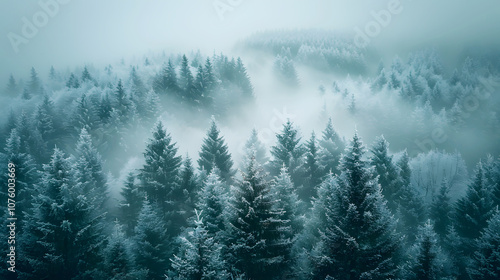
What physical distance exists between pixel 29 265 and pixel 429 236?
82.1ft

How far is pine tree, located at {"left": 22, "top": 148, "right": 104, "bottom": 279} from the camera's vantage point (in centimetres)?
1861

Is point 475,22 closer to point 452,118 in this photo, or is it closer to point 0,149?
point 452,118

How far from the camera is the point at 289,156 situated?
31.8 m

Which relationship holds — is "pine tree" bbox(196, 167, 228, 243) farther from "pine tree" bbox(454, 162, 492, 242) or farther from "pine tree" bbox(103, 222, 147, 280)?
"pine tree" bbox(454, 162, 492, 242)

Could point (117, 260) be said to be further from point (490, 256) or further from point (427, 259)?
point (490, 256)

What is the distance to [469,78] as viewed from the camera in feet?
284

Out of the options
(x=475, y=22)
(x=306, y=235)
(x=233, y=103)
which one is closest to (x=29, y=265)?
(x=306, y=235)

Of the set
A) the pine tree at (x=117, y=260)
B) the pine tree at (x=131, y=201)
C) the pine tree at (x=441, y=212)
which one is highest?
the pine tree at (x=441, y=212)

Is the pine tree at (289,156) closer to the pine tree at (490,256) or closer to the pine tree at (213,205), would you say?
the pine tree at (213,205)

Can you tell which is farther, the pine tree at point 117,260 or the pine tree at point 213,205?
the pine tree at point 213,205

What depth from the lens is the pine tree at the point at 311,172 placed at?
31.3 metres

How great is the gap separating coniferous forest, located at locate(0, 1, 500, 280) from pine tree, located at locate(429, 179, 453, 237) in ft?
0.79

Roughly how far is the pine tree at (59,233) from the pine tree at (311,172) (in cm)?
2018

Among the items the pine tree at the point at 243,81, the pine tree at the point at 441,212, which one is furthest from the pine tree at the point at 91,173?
the pine tree at the point at 243,81
